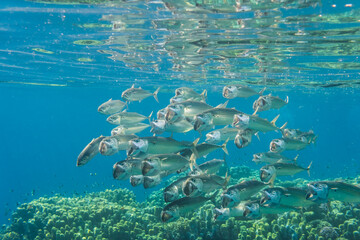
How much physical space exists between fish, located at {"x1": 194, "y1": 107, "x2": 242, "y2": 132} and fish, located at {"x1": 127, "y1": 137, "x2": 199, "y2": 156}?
48cm

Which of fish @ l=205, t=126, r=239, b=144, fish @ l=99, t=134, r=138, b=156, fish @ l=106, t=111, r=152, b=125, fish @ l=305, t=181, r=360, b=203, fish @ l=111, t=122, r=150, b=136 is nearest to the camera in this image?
fish @ l=305, t=181, r=360, b=203

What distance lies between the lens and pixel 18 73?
25.7 meters

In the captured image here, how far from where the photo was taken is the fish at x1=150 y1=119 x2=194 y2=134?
5913 millimetres

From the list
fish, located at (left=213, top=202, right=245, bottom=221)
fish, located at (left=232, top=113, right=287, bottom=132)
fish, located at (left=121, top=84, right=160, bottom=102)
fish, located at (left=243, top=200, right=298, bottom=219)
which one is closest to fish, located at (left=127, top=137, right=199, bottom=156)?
fish, located at (left=232, top=113, right=287, bottom=132)

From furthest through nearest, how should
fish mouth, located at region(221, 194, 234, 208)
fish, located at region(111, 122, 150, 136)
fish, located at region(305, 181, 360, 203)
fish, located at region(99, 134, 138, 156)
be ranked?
fish, located at region(111, 122, 150, 136) → fish, located at region(99, 134, 138, 156) → fish mouth, located at region(221, 194, 234, 208) → fish, located at region(305, 181, 360, 203)

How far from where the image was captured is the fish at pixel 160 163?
498 centimetres

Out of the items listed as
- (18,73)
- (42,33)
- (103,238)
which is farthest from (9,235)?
(18,73)

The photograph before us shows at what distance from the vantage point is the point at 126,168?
5.47 metres

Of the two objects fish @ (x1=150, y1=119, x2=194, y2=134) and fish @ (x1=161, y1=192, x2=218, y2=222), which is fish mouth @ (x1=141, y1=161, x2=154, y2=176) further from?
fish @ (x1=150, y1=119, x2=194, y2=134)

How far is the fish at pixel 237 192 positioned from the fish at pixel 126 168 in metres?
1.96

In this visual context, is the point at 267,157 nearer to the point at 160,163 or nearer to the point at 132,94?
the point at 160,163

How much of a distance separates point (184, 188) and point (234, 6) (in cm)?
745

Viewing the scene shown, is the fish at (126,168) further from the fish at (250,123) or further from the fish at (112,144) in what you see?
the fish at (250,123)

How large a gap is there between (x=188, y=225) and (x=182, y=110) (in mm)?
4119
